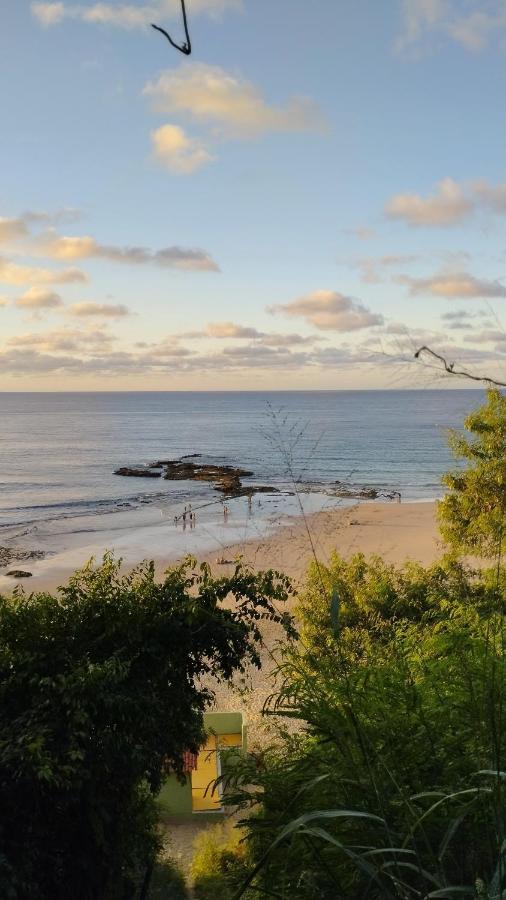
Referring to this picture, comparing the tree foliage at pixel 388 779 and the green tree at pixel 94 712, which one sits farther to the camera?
the green tree at pixel 94 712

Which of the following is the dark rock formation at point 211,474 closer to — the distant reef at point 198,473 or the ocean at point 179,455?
the distant reef at point 198,473

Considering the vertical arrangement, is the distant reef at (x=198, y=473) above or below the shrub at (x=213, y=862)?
above

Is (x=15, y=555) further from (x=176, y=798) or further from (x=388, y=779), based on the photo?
(x=388, y=779)

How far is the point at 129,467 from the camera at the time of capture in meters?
75.6

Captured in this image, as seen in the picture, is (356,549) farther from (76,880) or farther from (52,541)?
(76,880)

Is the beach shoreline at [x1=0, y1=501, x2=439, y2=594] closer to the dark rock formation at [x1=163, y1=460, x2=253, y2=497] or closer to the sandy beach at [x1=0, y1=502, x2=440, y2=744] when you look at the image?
the sandy beach at [x1=0, y1=502, x2=440, y2=744]

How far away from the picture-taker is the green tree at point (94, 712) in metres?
6.85

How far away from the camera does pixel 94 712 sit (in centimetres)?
726

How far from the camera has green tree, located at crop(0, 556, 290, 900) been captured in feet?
22.5

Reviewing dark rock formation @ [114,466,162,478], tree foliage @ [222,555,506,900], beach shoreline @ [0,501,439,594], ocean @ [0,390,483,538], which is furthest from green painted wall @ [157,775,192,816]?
dark rock formation @ [114,466,162,478]

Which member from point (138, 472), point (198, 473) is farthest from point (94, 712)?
point (138, 472)

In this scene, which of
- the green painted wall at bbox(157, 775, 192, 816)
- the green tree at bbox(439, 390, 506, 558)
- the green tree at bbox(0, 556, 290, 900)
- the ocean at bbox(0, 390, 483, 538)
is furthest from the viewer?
the ocean at bbox(0, 390, 483, 538)

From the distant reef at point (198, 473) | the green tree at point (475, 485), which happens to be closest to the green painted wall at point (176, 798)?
the green tree at point (475, 485)

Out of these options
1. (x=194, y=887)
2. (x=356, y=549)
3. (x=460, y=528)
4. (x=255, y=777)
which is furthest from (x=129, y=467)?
(x=255, y=777)
